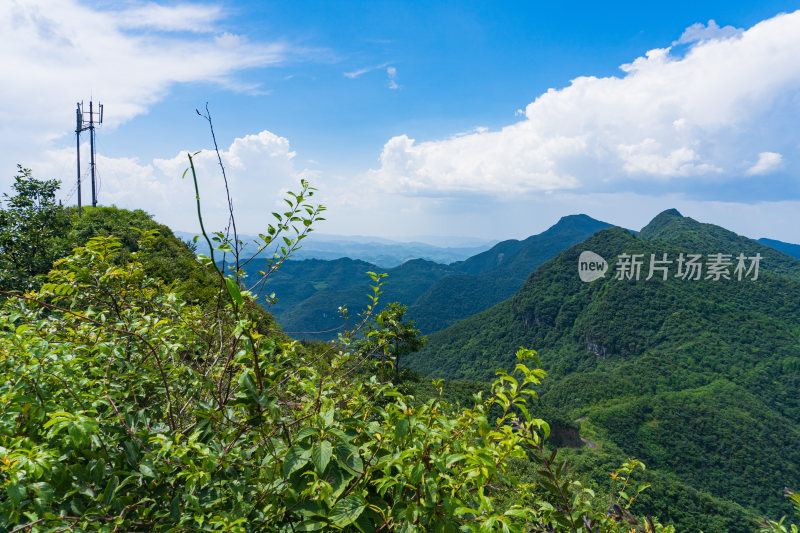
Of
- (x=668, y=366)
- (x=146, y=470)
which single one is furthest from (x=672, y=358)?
(x=146, y=470)

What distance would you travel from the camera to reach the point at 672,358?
79.6 m

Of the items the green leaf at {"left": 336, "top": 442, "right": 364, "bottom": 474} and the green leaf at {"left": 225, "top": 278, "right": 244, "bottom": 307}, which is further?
the green leaf at {"left": 336, "top": 442, "right": 364, "bottom": 474}

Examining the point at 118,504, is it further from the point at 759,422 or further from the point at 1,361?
the point at 759,422

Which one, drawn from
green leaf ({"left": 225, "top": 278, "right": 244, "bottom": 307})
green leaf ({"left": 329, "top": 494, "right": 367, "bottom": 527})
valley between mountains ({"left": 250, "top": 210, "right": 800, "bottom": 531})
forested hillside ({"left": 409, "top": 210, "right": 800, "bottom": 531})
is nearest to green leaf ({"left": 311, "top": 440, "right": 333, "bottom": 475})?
green leaf ({"left": 329, "top": 494, "right": 367, "bottom": 527})

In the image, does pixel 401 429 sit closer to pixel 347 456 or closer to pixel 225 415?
pixel 347 456

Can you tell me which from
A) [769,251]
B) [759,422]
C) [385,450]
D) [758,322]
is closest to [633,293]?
[758,322]

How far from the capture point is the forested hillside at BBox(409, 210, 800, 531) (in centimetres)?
5600

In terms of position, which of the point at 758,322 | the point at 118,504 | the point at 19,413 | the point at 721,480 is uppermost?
the point at 19,413

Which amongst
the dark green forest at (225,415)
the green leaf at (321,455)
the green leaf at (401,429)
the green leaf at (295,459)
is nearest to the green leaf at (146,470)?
the dark green forest at (225,415)

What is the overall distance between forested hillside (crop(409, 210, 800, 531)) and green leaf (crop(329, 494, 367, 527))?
47.7 metres

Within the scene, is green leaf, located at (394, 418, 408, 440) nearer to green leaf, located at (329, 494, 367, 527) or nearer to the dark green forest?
the dark green forest

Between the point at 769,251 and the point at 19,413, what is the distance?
180 m

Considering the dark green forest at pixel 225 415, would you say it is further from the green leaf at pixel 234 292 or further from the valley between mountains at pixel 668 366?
the valley between mountains at pixel 668 366

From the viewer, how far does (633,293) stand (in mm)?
97000
